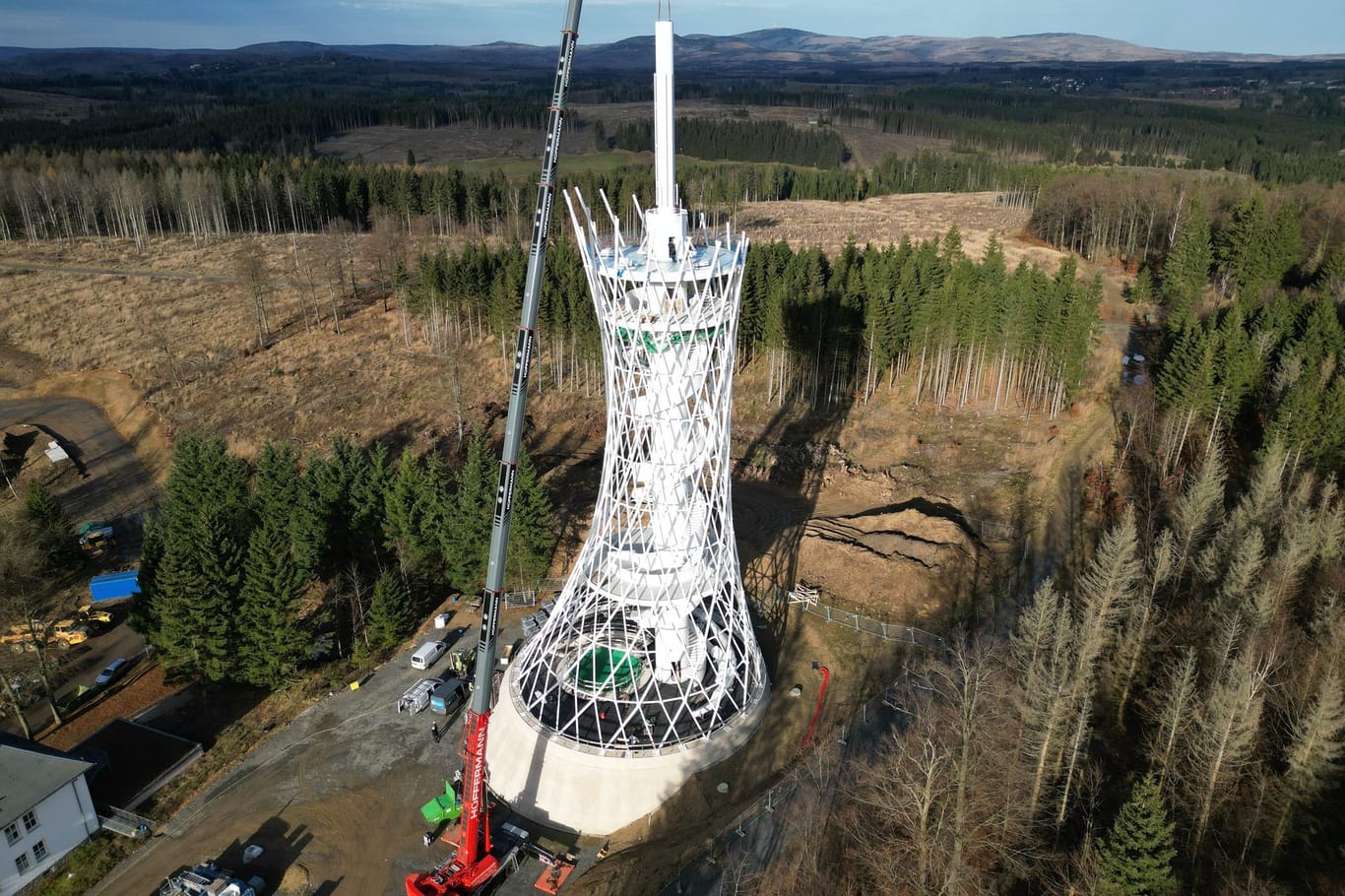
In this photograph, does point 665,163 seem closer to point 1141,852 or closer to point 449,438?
point 1141,852

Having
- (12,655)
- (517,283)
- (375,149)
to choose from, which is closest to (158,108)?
(375,149)

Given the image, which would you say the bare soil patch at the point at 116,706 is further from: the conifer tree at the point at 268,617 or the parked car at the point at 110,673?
the conifer tree at the point at 268,617

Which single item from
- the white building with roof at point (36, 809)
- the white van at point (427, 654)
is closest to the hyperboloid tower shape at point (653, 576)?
the white van at point (427, 654)

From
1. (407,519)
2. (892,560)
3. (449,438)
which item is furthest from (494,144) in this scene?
(892,560)

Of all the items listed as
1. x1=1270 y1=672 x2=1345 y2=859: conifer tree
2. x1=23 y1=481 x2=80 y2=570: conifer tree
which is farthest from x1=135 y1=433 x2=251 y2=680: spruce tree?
x1=1270 y1=672 x2=1345 y2=859: conifer tree

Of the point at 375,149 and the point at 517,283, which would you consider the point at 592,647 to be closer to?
the point at 517,283

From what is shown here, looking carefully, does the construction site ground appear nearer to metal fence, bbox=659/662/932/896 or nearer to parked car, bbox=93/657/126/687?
metal fence, bbox=659/662/932/896
